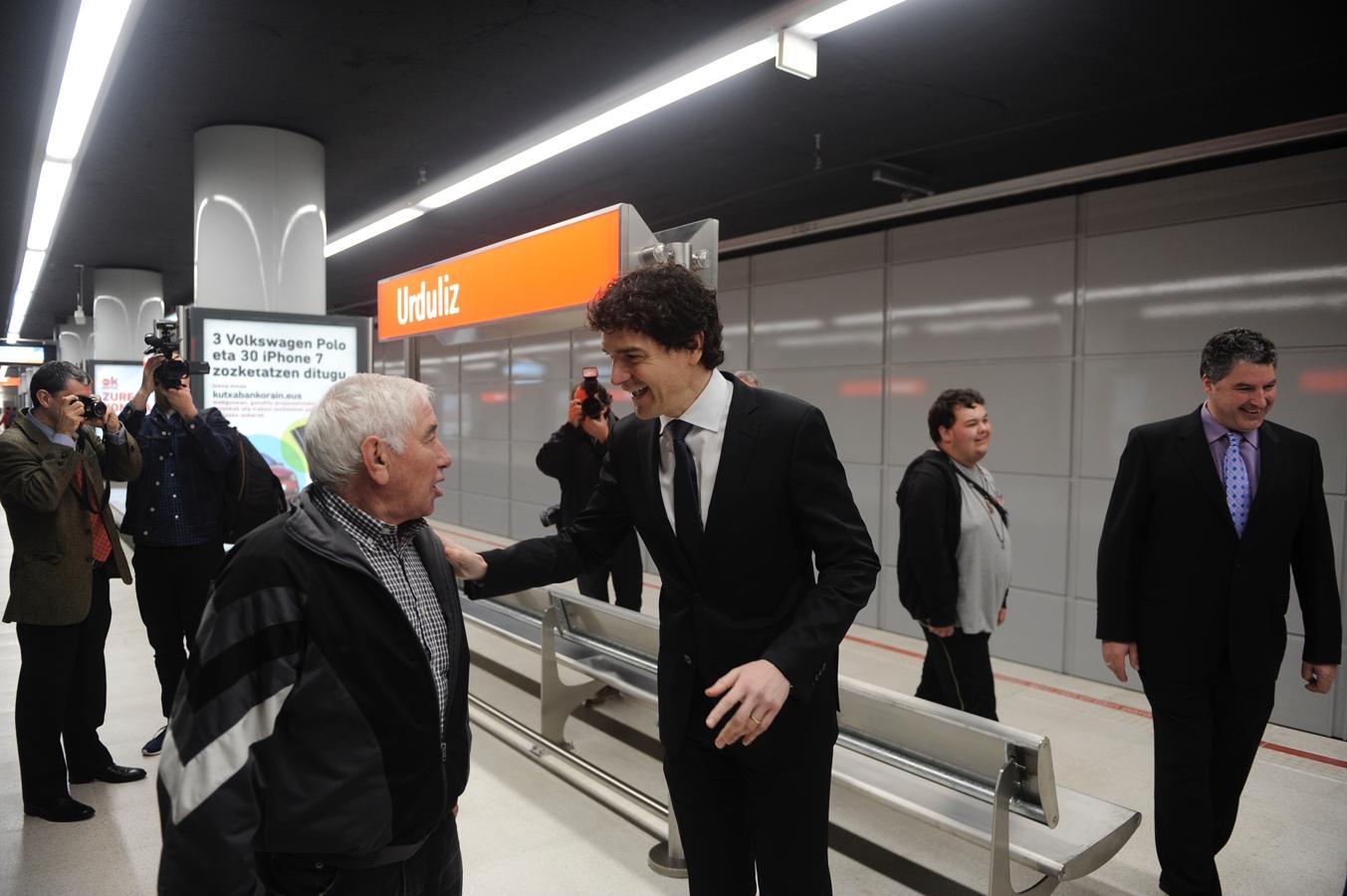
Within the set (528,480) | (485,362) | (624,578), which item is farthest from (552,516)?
(485,362)

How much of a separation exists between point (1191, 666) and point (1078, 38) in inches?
99.2

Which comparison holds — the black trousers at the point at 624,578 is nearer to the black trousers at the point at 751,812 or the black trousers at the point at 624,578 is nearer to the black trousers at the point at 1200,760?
the black trousers at the point at 1200,760

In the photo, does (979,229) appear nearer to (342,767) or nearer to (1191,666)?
(1191,666)

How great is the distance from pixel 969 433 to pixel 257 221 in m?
3.84

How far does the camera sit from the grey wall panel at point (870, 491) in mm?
6488

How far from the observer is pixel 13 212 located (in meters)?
6.87

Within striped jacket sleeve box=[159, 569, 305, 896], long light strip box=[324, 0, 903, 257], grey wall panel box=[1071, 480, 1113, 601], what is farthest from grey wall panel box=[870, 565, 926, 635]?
striped jacket sleeve box=[159, 569, 305, 896]

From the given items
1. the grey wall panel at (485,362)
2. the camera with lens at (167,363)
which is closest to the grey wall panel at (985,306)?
the camera with lens at (167,363)

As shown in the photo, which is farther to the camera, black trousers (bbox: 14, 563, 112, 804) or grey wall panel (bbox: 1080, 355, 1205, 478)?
grey wall panel (bbox: 1080, 355, 1205, 478)

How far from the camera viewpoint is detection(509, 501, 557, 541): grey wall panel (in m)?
9.94

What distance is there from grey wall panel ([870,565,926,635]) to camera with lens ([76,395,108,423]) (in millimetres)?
5080

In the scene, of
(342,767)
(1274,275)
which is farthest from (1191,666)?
(1274,275)

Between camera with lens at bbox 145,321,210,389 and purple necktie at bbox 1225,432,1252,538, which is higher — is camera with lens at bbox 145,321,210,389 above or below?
above

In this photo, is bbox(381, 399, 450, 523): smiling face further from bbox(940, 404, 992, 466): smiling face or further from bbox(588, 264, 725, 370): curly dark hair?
bbox(940, 404, 992, 466): smiling face
